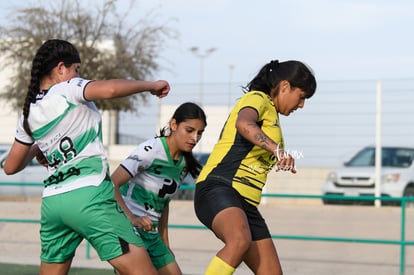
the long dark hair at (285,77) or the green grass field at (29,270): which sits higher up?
the long dark hair at (285,77)

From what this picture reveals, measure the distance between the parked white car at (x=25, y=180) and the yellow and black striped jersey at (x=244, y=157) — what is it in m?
9.43

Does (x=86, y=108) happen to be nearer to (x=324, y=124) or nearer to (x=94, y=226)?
(x=94, y=226)

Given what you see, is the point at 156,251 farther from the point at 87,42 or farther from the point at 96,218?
the point at 87,42

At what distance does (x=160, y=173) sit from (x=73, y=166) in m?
1.45

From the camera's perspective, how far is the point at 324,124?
1450cm

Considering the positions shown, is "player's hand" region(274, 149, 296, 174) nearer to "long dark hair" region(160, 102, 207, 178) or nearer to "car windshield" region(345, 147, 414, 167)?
"long dark hair" region(160, 102, 207, 178)

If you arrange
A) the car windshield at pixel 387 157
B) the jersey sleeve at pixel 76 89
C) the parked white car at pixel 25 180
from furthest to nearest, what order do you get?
the parked white car at pixel 25 180, the car windshield at pixel 387 157, the jersey sleeve at pixel 76 89

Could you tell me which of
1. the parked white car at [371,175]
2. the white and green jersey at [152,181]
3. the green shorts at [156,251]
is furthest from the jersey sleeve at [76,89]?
the parked white car at [371,175]

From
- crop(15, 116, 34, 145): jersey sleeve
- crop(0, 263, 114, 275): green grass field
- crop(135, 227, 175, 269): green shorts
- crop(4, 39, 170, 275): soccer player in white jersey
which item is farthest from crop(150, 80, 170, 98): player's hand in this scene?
crop(0, 263, 114, 275): green grass field

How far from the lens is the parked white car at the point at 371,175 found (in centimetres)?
1495

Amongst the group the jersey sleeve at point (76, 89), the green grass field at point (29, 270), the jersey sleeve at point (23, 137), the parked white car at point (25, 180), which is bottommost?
the green grass field at point (29, 270)

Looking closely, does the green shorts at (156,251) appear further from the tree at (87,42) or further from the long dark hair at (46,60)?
the tree at (87,42)

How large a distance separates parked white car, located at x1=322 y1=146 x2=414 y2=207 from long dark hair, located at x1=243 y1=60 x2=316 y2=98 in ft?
30.7

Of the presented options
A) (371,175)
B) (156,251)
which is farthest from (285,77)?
(371,175)
